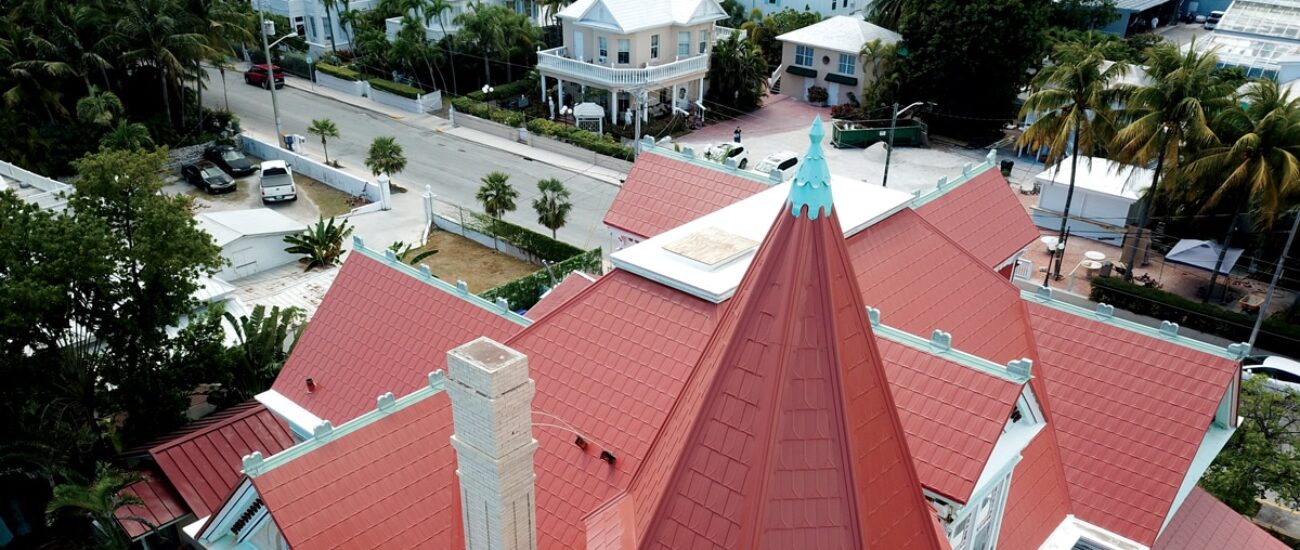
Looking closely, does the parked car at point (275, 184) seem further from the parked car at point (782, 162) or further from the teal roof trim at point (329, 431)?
the teal roof trim at point (329, 431)

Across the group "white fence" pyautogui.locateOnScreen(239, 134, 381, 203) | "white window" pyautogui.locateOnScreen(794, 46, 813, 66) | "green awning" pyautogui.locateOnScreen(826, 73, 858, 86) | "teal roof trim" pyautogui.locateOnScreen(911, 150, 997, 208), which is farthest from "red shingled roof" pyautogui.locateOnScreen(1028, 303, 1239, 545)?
"white window" pyautogui.locateOnScreen(794, 46, 813, 66)

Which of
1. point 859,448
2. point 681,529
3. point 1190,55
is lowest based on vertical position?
point 681,529

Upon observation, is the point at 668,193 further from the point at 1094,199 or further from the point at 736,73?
the point at 736,73

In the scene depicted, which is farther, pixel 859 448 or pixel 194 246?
pixel 194 246

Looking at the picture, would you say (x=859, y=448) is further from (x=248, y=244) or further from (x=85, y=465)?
(x=248, y=244)

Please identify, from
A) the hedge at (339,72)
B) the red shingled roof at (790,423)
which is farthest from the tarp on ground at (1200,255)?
the hedge at (339,72)

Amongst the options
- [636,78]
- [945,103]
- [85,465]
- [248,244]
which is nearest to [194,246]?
[85,465]
